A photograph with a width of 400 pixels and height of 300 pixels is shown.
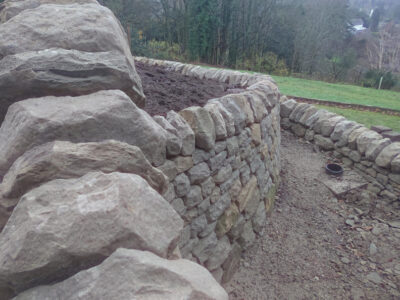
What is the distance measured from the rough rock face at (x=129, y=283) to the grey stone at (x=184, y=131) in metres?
1.49

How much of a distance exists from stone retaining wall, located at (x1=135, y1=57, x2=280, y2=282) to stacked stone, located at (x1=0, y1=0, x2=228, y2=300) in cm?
67

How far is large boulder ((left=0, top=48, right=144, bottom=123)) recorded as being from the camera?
62.2 inches

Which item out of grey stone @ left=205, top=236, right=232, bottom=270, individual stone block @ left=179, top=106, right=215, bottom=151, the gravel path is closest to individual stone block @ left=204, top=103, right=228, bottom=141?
individual stone block @ left=179, top=106, right=215, bottom=151

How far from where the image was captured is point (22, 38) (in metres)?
1.81

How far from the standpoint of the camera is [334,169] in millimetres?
6012

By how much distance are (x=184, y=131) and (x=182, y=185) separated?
0.47 m

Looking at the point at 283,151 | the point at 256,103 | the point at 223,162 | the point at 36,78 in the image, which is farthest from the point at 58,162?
the point at 283,151

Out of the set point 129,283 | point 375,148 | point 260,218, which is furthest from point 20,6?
point 375,148

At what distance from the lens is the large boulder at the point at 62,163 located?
50.1 inches

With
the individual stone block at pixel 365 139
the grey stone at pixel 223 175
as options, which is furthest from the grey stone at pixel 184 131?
the individual stone block at pixel 365 139

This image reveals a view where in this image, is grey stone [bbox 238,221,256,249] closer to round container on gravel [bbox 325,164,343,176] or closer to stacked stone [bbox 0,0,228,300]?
stacked stone [bbox 0,0,228,300]

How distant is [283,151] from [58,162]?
5958 millimetres

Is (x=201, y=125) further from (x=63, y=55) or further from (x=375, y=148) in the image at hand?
(x=375, y=148)

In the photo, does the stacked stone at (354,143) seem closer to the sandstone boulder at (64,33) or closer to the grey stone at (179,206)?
the grey stone at (179,206)
